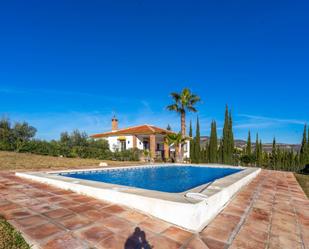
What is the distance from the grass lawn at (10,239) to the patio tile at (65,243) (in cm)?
25

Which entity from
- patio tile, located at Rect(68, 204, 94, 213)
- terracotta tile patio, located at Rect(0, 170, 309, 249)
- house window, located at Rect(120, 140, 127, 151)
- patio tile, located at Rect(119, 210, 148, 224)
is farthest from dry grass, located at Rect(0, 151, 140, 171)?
house window, located at Rect(120, 140, 127, 151)

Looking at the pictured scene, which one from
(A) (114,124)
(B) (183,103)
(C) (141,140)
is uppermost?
(B) (183,103)

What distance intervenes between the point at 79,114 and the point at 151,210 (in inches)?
966

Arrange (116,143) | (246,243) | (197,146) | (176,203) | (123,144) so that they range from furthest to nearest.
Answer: (197,146), (116,143), (123,144), (176,203), (246,243)

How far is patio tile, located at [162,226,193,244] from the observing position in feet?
9.77

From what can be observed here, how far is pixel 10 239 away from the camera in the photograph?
8.61 ft

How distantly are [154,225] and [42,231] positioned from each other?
1765mm

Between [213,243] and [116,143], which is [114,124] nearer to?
[116,143]

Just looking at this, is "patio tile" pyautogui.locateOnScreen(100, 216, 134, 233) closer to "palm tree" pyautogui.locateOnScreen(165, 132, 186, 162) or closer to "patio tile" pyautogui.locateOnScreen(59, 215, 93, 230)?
"patio tile" pyautogui.locateOnScreen(59, 215, 93, 230)

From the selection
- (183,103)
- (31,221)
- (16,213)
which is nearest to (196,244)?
(31,221)

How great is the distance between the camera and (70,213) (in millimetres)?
3787

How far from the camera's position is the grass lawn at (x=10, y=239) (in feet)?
8.14

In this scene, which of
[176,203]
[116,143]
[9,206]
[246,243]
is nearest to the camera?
[246,243]

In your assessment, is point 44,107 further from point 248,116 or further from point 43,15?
point 248,116
